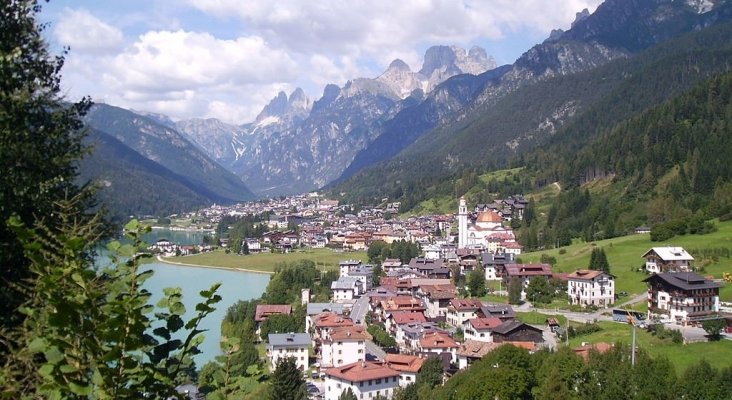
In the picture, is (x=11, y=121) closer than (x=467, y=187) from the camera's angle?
Yes

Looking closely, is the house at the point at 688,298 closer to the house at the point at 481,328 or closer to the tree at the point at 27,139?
the house at the point at 481,328

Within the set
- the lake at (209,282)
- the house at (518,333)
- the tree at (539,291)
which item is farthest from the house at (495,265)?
the lake at (209,282)

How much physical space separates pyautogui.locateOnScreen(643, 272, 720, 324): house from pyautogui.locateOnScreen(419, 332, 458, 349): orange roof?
1106 cm

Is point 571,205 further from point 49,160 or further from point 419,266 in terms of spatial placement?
point 49,160

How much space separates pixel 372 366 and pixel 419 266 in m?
25.9

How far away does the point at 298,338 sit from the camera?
3378 centimetres

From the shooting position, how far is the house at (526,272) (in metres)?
44.2

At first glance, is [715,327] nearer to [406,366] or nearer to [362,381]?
[406,366]

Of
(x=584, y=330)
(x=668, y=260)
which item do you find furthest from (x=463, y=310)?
(x=668, y=260)

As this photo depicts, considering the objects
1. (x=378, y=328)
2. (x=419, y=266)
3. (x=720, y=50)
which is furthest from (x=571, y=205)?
(x=720, y=50)

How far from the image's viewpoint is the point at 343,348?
3294cm

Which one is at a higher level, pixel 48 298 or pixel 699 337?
pixel 48 298

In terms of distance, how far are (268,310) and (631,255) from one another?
25.5m

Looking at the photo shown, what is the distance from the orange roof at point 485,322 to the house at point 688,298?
824 centimetres
